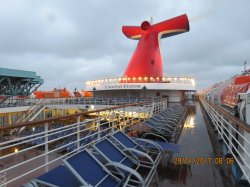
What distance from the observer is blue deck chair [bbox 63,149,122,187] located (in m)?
2.09

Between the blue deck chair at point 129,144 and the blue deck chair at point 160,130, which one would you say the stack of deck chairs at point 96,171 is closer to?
the blue deck chair at point 129,144

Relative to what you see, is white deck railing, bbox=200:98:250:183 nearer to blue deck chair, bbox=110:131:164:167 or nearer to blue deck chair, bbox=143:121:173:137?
blue deck chair, bbox=110:131:164:167

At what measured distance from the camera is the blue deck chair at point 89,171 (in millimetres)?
2090

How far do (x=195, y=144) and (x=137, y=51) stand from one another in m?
13.7

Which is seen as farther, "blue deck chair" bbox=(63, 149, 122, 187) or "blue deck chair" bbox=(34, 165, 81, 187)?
"blue deck chair" bbox=(63, 149, 122, 187)

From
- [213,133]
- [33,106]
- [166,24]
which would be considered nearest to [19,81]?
[33,106]

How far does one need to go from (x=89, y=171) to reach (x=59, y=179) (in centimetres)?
32

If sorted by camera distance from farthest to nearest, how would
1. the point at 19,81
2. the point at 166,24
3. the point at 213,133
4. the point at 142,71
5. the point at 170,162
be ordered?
the point at 19,81
the point at 166,24
the point at 142,71
the point at 213,133
the point at 170,162

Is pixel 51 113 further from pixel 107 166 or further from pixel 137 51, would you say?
pixel 107 166

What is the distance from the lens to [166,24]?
17797 mm

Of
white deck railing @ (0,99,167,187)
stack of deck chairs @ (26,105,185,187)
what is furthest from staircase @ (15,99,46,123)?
stack of deck chairs @ (26,105,185,187)

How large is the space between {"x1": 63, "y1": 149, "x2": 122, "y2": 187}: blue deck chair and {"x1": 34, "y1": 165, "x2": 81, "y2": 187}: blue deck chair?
0.27 ft

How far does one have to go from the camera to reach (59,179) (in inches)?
80.0
